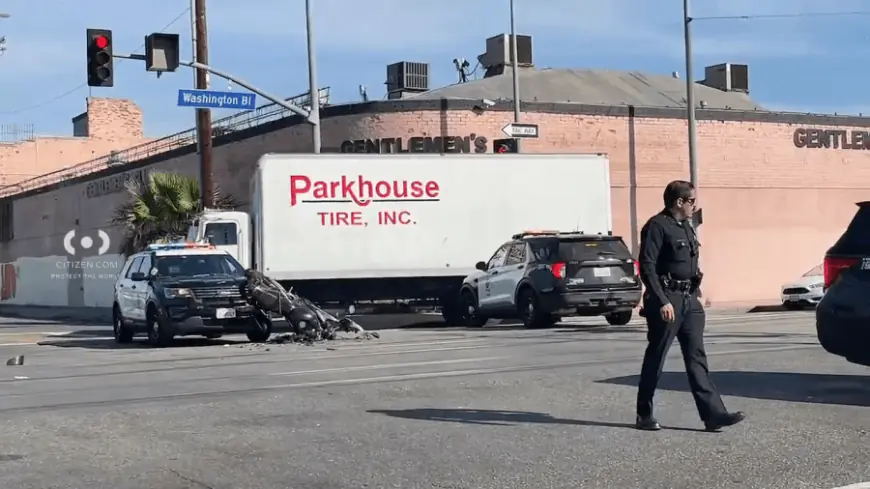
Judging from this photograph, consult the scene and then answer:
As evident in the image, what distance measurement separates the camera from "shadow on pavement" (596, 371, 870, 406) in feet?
34.9

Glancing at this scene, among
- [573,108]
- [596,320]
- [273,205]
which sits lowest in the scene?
[596,320]

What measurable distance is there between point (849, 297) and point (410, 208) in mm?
15821

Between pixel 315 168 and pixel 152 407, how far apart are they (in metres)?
13.8

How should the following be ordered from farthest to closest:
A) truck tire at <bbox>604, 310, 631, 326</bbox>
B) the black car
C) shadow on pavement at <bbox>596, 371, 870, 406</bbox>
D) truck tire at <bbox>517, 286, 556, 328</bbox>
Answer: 1. truck tire at <bbox>604, 310, 631, 326</bbox>
2. truck tire at <bbox>517, 286, 556, 328</bbox>
3. shadow on pavement at <bbox>596, 371, 870, 406</bbox>
4. the black car

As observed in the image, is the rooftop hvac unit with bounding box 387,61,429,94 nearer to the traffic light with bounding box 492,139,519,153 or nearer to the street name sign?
the traffic light with bounding box 492,139,519,153

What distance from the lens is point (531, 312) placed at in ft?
73.0

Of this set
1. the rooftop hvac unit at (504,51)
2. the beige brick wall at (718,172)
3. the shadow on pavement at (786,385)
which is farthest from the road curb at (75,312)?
the shadow on pavement at (786,385)

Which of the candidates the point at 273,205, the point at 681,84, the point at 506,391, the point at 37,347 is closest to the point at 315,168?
the point at 273,205

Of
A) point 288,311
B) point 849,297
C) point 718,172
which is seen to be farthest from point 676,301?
point 718,172

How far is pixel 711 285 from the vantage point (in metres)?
36.7

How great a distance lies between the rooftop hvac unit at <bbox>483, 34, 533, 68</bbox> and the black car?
111 feet

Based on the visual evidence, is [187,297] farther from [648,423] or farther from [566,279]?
[648,423]

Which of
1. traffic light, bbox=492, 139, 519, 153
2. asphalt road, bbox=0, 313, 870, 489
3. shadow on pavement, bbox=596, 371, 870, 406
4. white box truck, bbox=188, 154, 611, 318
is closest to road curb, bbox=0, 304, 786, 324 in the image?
white box truck, bbox=188, 154, 611, 318

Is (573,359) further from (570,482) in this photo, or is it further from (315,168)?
(315,168)
